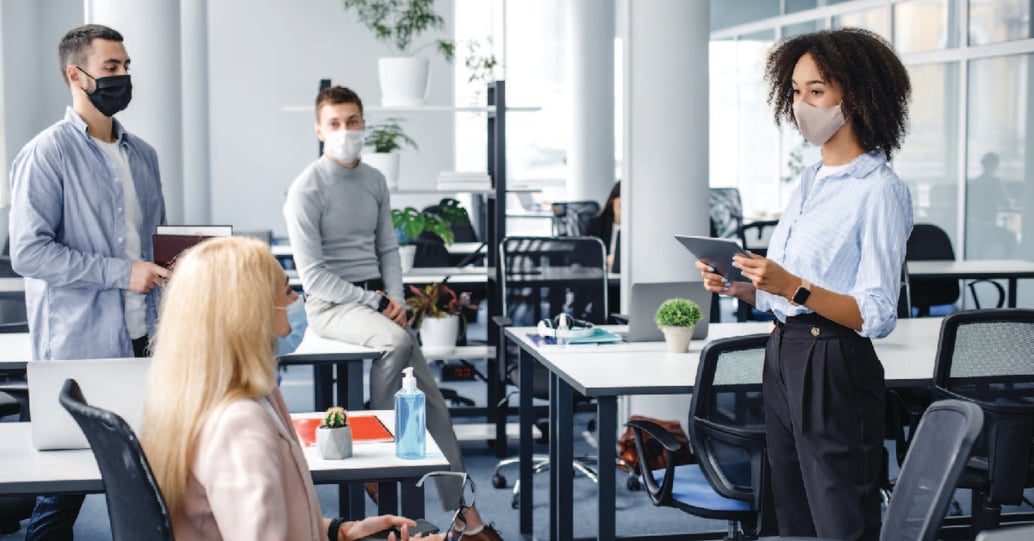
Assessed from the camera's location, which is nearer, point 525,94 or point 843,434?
point 843,434

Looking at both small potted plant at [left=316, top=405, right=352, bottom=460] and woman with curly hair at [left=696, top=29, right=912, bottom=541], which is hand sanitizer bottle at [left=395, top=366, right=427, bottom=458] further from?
woman with curly hair at [left=696, top=29, right=912, bottom=541]

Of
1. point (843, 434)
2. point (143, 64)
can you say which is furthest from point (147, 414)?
point (143, 64)

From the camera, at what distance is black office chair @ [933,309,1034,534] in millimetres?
3254

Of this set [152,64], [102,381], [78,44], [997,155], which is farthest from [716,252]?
[997,155]

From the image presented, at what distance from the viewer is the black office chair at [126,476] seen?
178 cm

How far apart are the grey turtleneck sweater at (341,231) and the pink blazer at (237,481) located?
107 inches

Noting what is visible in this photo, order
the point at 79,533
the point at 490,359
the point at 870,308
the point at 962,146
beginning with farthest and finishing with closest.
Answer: the point at 962,146 < the point at 490,359 < the point at 79,533 < the point at 870,308

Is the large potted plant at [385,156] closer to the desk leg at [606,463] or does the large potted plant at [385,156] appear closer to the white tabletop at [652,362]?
the white tabletop at [652,362]

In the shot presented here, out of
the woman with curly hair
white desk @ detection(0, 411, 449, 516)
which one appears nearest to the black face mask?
white desk @ detection(0, 411, 449, 516)

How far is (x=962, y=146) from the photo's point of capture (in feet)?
29.5

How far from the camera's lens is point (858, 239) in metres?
2.46

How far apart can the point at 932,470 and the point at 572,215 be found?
26.1 feet

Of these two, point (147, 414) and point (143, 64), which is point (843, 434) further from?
point (143, 64)

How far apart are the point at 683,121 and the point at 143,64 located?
8.38ft
